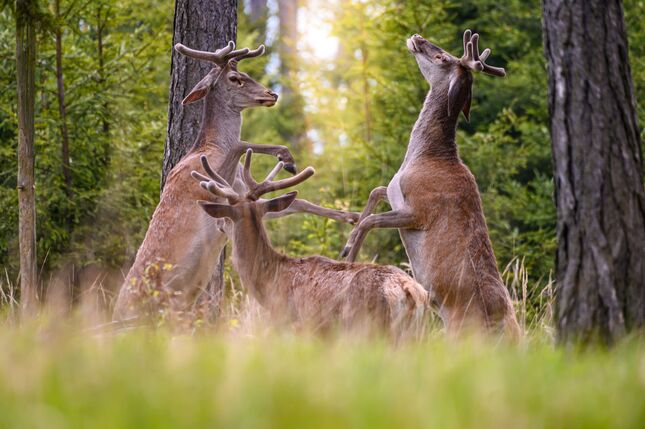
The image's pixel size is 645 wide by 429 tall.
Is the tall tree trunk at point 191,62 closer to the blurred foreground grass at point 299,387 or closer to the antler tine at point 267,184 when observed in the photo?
the antler tine at point 267,184

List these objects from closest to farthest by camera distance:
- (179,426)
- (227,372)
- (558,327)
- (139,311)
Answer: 1. (179,426)
2. (227,372)
3. (558,327)
4. (139,311)

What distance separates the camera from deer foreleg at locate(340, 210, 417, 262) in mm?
7441

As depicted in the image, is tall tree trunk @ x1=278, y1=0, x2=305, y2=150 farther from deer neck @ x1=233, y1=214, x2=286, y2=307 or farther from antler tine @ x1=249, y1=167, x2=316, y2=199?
deer neck @ x1=233, y1=214, x2=286, y2=307

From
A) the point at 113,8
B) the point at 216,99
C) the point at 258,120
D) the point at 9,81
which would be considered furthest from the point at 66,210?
the point at 258,120

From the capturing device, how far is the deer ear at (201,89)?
26.7 ft

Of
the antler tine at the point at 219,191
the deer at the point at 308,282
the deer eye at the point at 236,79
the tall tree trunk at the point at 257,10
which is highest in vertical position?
the tall tree trunk at the point at 257,10

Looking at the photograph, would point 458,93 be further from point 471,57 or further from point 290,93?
point 290,93

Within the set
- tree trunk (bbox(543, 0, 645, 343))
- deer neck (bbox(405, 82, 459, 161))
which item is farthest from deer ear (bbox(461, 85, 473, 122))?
tree trunk (bbox(543, 0, 645, 343))

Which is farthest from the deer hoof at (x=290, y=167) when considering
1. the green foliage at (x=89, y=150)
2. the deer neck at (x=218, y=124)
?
the green foliage at (x=89, y=150)

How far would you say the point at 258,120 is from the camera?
850 inches

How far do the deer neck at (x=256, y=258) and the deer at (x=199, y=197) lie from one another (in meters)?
0.49

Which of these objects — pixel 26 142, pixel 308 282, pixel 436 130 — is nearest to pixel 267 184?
pixel 308 282

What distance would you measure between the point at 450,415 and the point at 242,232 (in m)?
4.07

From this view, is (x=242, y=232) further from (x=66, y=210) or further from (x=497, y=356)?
(x=66, y=210)
